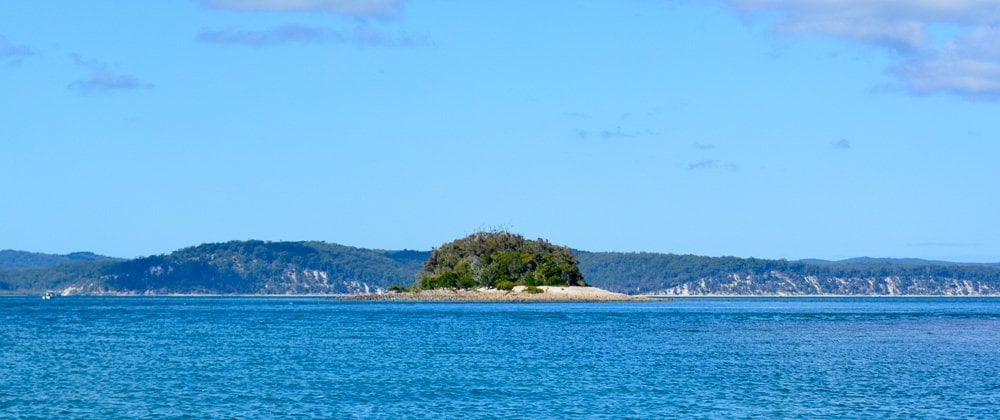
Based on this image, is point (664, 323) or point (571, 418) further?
point (664, 323)

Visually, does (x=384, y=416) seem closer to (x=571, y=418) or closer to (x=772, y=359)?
(x=571, y=418)

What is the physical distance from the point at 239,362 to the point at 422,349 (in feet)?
39.9

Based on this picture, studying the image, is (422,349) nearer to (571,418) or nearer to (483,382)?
(483,382)

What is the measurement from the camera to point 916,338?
276 ft

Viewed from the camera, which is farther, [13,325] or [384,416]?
[13,325]

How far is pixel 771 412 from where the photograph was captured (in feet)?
142

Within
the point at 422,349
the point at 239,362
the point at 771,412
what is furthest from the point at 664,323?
the point at 771,412

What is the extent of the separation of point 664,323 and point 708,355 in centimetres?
4361

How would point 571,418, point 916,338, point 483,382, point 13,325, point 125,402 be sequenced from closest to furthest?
point 571,418 < point 125,402 < point 483,382 < point 916,338 < point 13,325

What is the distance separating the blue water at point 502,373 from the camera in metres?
45.1

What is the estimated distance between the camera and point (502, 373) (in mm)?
57281

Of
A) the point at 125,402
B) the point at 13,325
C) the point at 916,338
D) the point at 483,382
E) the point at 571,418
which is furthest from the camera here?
the point at 13,325

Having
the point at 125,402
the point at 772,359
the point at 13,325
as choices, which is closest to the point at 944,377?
the point at 772,359

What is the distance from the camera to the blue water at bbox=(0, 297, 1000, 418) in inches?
1774
